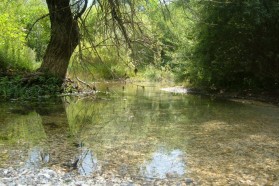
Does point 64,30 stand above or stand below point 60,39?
above

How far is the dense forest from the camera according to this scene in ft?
30.6

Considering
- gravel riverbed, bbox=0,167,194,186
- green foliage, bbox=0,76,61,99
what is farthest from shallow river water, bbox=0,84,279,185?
green foliage, bbox=0,76,61,99

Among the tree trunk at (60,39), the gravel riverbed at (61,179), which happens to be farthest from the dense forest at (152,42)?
the gravel riverbed at (61,179)

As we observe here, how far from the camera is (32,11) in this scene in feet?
76.4

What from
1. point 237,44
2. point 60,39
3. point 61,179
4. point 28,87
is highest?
point 237,44

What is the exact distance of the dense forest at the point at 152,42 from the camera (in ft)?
30.6

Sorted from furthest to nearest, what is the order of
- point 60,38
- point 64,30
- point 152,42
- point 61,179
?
1. point 60,38
2. point 64,30
3. point 152,42
4. point 61,179

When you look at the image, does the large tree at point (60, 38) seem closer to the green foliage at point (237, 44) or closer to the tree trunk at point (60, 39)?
the tree trunk at point (60, 39)

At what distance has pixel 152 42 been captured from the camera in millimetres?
9234

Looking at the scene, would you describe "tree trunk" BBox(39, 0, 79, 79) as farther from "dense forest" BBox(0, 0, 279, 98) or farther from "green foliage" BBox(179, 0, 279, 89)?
"green foliage" BBox(179, 0, 279, 89)

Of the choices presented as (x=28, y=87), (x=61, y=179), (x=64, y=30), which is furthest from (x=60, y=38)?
(x=61, y=179)

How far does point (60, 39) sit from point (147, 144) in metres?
7.18

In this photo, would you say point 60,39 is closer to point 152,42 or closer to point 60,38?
point 60,38

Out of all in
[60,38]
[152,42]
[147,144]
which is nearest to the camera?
[147,144]
